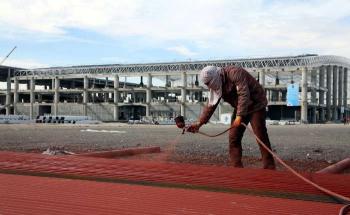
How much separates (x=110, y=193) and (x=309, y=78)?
245ft

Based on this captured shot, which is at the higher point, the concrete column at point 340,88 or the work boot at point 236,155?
the concrete column at point 340,88

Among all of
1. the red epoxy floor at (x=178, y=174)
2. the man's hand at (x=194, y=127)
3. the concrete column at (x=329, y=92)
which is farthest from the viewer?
the concrete column at (x=329, y=92)

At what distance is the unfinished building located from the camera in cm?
7494

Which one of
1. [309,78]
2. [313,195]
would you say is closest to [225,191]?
[313,195]

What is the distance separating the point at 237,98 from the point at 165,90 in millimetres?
76060

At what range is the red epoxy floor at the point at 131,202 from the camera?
3213mm

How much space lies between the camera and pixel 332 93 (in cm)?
8506

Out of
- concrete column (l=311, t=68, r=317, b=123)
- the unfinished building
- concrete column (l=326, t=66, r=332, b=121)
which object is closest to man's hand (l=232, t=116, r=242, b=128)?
the unfinished building

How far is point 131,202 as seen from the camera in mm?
3490

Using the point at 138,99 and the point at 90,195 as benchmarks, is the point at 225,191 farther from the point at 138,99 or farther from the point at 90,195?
the point at 138,99

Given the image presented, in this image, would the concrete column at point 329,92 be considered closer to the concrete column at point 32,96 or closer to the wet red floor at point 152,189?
the concrete column at point 32,96

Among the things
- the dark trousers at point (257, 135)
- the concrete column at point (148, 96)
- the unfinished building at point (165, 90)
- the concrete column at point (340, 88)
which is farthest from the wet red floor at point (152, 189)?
the concrete column at point (340, 88)

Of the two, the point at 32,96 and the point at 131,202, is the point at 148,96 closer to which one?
the point at 32,96

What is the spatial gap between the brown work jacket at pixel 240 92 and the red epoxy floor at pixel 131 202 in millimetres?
1567
